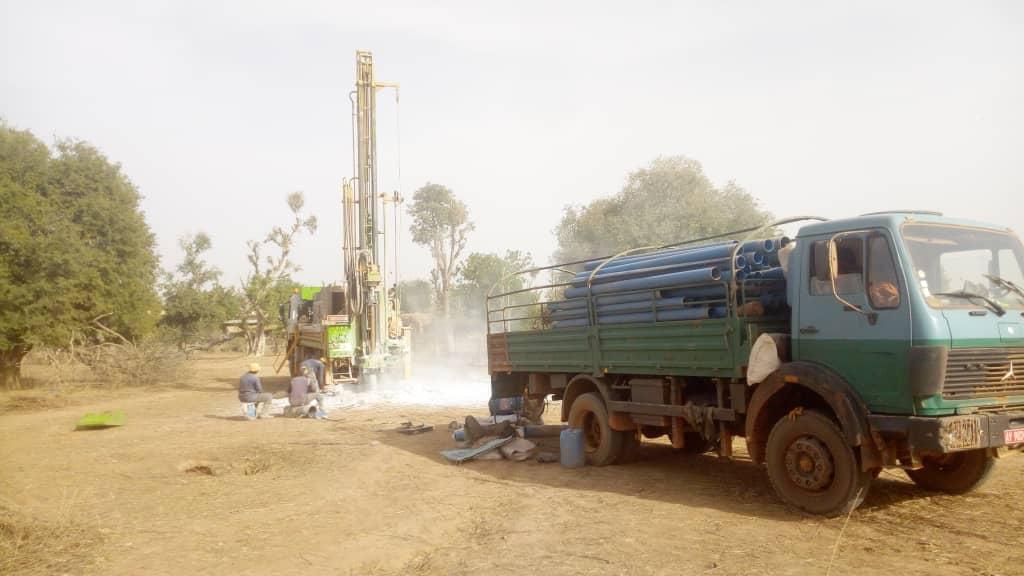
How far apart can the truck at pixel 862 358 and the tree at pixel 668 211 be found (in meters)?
16.8

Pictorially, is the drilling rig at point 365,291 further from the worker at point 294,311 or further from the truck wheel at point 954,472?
the truck wheel at point 954,472

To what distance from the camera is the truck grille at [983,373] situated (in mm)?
6078

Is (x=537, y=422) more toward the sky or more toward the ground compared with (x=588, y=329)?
more toward the ground

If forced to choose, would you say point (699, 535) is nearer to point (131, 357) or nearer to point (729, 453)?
point (729, 453)

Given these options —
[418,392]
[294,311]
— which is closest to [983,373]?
[418,392]

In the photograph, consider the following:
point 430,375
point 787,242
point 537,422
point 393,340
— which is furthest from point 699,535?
point 430,375

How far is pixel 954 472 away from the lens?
7.28 m

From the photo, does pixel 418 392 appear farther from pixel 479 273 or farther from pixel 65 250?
pixel 479 273

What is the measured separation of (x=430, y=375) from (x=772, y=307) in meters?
17.6

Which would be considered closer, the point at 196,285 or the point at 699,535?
the point at 699,535

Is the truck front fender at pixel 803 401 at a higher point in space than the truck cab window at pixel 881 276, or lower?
lower

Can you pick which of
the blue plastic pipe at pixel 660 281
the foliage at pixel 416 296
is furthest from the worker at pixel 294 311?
the foliage at pixel 416 296

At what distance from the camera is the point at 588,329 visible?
31.7 ft

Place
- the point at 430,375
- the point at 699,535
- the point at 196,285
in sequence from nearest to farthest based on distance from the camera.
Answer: the point at 699,535, the point at 430,375, the point at 196,285
